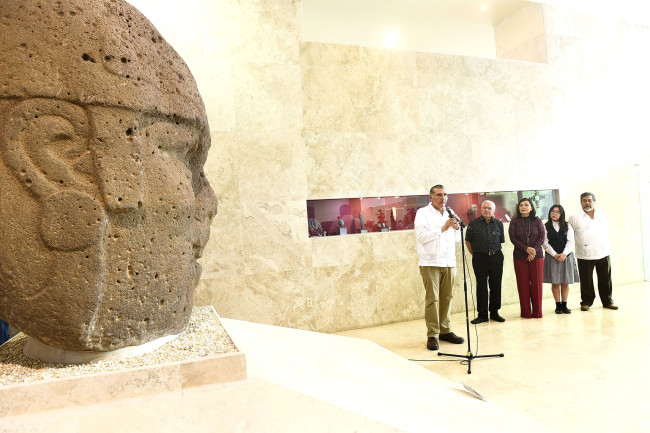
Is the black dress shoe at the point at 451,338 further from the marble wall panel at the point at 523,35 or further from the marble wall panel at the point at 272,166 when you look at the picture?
the marble wall panel at the point at 523,35

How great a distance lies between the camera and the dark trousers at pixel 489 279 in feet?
19.5

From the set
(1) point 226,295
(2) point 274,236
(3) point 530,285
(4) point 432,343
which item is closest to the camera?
(4) point 432,343

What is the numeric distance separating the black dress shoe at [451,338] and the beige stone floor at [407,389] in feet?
0.37

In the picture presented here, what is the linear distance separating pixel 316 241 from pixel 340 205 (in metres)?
0.62

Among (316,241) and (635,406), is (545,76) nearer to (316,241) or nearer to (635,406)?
(316,241)

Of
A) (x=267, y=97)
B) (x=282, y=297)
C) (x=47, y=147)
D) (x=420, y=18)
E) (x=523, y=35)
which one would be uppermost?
(x=420, y=18)

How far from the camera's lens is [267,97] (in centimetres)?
559

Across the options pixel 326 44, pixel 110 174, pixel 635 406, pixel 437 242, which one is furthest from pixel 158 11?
pixel 635 406

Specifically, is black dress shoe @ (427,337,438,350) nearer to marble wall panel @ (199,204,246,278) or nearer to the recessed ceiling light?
marble wall panel @ (199,204,246,278)

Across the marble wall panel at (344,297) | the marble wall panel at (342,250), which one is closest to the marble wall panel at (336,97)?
the marble wall panel at (342,250)

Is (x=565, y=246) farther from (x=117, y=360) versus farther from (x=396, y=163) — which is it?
(x=117, y=360)

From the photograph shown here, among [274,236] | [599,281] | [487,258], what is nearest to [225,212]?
[274,236]

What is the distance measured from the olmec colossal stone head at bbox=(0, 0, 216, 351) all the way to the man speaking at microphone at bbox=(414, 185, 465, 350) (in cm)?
328

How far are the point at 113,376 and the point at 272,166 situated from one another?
3.81m
